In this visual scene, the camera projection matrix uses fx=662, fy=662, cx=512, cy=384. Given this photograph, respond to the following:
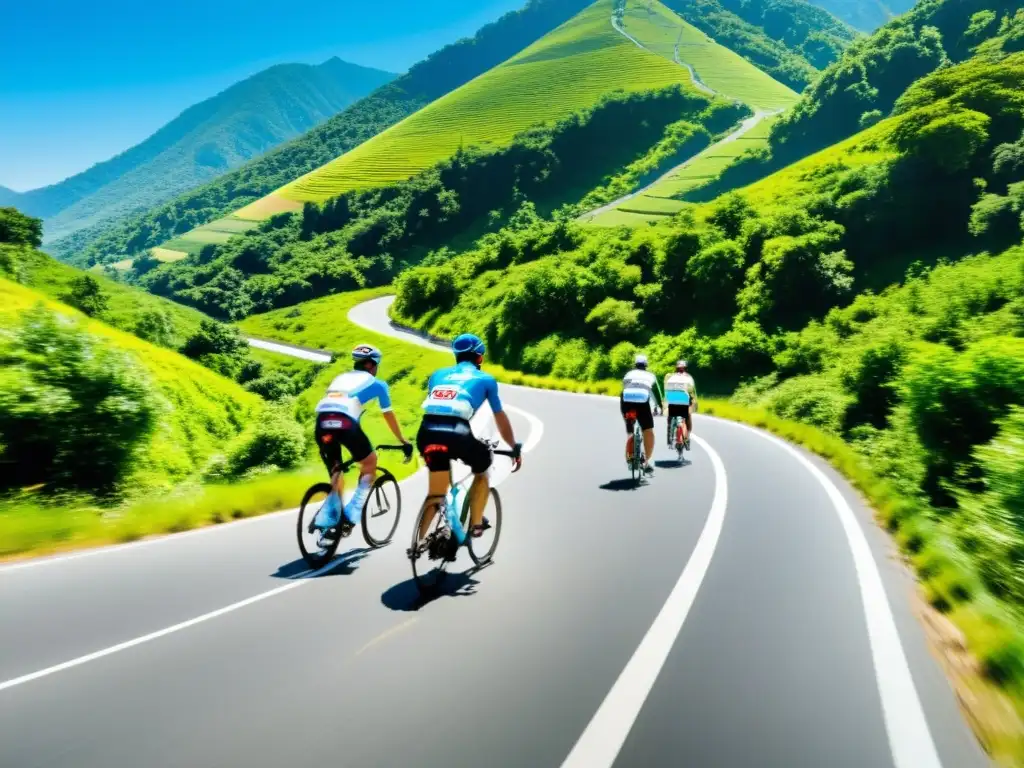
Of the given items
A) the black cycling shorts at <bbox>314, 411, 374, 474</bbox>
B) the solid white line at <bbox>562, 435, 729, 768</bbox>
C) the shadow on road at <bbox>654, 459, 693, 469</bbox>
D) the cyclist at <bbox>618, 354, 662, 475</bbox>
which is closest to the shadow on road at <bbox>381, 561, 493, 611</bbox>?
the black cycling shorts at <bbox>314, 411, 374, 474</bbox>

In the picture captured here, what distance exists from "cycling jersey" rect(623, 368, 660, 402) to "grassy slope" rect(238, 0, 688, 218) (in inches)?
6009

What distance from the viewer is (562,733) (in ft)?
11.3

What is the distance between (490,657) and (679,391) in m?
9.54

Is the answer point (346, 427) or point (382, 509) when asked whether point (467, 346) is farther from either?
point (382, 509)

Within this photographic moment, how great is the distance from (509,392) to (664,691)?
100 feet

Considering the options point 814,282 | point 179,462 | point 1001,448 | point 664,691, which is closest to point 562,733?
point 664,691

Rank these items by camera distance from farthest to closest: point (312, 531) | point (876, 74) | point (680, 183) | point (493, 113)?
point (493, 113) → point (680, 183) → point (876, 74) → point (312, 531)

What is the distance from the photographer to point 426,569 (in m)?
5.60

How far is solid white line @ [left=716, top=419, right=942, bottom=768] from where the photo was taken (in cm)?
333

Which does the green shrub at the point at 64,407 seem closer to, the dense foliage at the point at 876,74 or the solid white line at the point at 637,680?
the solid white line at the point at 637,680

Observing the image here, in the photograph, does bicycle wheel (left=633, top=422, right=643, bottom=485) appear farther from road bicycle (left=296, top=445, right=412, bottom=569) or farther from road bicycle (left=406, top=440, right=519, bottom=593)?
road bicycle (left=406, top=440, right=519, bottom=593)

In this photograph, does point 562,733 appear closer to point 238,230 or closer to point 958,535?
point 958,535

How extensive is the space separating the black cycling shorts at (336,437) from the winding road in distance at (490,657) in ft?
3.41

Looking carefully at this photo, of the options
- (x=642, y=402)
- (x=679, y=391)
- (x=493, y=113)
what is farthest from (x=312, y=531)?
(x=493, y=113)
